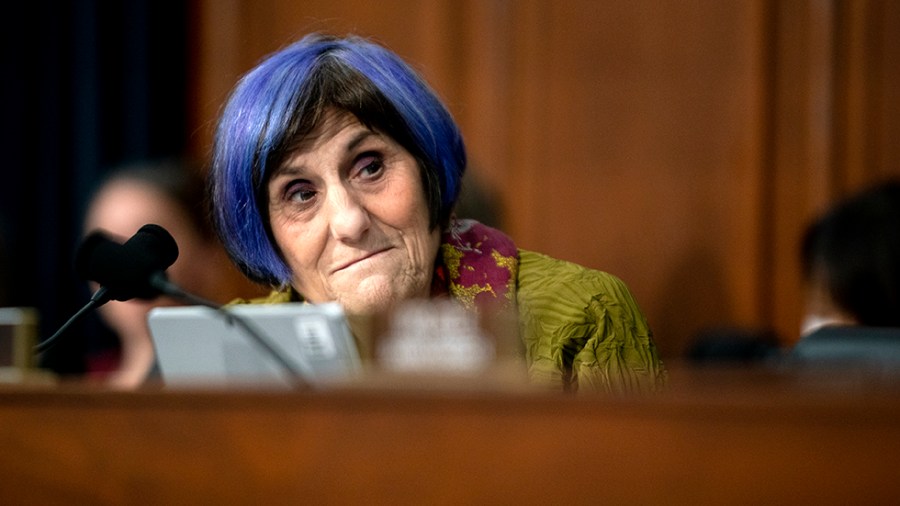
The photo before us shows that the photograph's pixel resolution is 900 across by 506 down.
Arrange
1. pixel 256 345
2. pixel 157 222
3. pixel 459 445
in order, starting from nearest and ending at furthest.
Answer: pixel 459 445 < pixel 256 345 < pixel 157 222

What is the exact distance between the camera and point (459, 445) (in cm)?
77

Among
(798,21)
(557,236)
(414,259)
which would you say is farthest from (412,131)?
(798,21)

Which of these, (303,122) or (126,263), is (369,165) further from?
(126,263)

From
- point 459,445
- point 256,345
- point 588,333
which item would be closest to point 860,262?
point 588,333

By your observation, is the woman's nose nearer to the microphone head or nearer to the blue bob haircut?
the blue bob haircut

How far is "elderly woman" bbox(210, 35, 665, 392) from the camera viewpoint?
1386mm

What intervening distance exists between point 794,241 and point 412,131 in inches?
65.6

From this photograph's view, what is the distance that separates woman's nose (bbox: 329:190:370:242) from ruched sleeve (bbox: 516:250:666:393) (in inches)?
8.9

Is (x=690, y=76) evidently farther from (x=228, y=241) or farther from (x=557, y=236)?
(x=228, y=241)

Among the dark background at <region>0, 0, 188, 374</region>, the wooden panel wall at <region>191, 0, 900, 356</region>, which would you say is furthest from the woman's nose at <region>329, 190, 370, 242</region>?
the dark background at <region>0, 0, 188, 374</region>

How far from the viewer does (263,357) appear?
3.35 feet

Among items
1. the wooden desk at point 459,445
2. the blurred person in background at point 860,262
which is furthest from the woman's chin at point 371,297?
the blurred person in background at point 860,262

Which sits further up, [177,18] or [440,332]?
[177,18]

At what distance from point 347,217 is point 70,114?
207 cm
